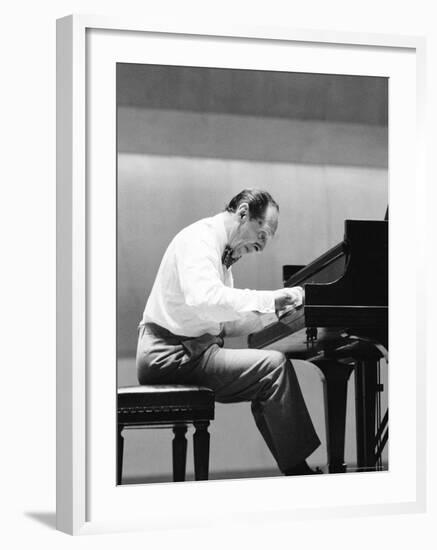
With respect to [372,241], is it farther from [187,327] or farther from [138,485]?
[138,485]

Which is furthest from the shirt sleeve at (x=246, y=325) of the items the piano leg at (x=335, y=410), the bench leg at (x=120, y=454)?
the bench leg at (x=120, y=454)

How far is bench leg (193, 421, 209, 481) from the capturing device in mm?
6539

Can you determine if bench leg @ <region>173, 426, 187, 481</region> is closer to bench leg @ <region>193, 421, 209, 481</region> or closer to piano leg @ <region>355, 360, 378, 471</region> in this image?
bench leg @ <region>193, 421, 209, 481</region>

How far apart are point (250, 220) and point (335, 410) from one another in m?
1.01

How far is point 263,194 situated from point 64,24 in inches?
47.2

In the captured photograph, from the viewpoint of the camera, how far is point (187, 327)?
658 centimetres

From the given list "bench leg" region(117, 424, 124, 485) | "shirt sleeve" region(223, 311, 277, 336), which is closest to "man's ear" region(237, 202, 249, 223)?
"shirt sleeve" region(223, 311, 277, 336)

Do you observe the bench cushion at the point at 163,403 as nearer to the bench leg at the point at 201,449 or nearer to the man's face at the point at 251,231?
the bench leg at the point at 201,449

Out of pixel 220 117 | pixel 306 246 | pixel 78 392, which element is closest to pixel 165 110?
pixel 220 117

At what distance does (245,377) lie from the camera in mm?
6609

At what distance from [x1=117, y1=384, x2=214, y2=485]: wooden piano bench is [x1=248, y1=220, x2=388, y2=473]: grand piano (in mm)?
373

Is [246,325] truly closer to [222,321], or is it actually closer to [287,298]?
[222,321]

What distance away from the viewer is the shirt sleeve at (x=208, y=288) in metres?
6.53

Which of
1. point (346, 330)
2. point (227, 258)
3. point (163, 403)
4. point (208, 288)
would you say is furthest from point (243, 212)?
point (163, 403)
